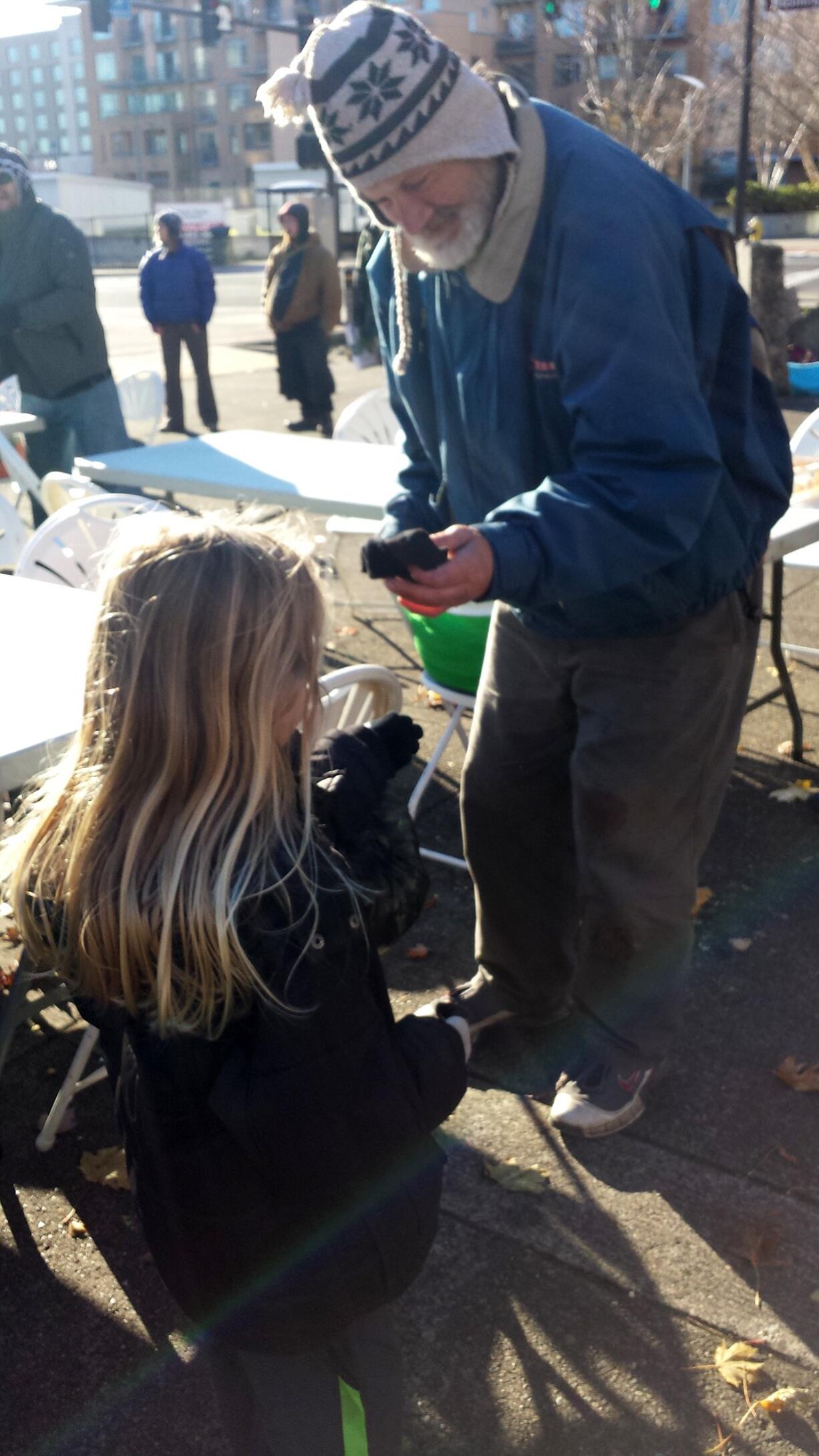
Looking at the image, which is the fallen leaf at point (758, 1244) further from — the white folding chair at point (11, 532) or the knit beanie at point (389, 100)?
the white folding chair at point (11, 532)

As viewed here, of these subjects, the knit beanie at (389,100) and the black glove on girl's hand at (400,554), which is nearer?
the black glove on girl's hand at (400,554)

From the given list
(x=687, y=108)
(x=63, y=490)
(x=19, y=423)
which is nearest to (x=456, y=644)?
(x=63, y=490)

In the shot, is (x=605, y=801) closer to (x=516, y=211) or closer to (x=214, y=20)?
(x=516, y=211)

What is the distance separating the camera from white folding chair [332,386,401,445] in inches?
251

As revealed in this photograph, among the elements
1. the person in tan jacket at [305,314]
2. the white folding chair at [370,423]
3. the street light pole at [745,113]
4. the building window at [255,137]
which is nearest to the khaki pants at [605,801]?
the white folding chair at [370,423]

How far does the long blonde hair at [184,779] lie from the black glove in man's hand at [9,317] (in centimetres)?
466

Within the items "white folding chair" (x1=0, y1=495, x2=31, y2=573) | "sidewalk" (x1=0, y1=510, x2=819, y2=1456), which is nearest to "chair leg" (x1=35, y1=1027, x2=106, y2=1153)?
"sidewalk" (x1=0, y1=510, x2=819, y2=1456)

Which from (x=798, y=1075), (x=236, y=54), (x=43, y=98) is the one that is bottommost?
(x=798, y=1075)

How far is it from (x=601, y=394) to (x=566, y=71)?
242 feet

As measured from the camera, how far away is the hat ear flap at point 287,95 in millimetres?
2281

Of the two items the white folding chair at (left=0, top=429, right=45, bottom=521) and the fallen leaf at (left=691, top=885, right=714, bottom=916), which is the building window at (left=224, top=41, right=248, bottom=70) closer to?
the white folding chair at (left=0, top=429, right=45, bottom=521)

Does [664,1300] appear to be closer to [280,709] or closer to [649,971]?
[649,971]

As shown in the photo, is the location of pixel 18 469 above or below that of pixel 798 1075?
above

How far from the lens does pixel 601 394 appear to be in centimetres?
216
